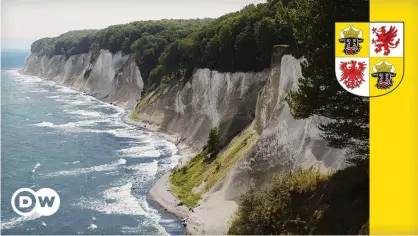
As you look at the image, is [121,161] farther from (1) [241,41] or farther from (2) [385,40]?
(2) [385,40]

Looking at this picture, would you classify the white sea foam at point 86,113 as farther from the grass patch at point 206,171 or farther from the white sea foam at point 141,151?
the grass patch at point 206,171

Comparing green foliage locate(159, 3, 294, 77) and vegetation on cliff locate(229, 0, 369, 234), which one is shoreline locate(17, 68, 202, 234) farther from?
vegetation on cliff locate(229, 0, 369, 234)

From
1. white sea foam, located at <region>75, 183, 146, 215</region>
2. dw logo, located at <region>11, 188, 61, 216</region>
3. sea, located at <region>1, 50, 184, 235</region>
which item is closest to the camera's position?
sea, located at <region>1, 50, 184, 235</region>

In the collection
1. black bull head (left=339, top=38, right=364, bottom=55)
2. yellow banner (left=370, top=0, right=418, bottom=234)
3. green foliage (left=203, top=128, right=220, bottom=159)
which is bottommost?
green foliage (left=203, top=128, right=220, bottom=159)

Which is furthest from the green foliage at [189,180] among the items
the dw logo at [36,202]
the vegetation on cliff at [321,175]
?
the vegetation on cliff at [321,175]

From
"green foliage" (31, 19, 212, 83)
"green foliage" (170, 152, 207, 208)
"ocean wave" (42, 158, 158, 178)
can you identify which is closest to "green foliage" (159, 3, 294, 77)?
"green foliage" (170, 152, 207, 208)

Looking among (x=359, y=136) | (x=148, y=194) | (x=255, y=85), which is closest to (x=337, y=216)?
(x=359, y=136)

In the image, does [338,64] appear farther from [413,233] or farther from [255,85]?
[255,85]
